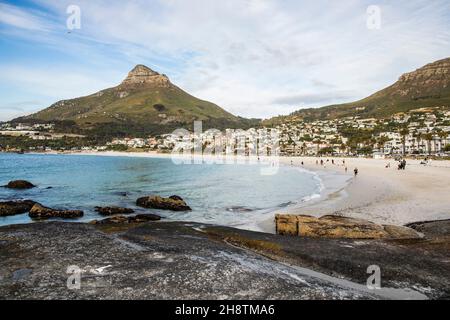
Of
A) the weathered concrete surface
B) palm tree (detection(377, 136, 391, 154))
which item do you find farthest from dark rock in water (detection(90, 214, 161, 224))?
palm tree (detection(377, 136, 391, 154))

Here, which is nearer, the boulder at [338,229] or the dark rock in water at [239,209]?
the boulder at [338,229]

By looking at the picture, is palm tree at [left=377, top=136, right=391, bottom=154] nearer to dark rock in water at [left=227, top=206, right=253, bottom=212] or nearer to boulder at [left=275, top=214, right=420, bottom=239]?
dark rock in water at [left=227, top=206, right=253, bottom=212]

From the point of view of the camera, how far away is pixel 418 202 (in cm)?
2967

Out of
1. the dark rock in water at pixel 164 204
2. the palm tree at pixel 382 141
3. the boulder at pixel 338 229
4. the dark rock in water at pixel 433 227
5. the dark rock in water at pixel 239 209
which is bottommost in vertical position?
the dark rock in water at pixel 239 209

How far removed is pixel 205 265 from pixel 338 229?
9.74 m

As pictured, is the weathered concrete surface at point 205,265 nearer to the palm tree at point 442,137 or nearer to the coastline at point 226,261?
the coastline at point 226,261

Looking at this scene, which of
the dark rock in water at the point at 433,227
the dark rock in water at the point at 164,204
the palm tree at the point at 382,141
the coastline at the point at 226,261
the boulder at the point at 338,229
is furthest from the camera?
the palm tree at the point at 382,141

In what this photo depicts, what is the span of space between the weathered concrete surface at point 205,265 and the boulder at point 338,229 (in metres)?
1.12

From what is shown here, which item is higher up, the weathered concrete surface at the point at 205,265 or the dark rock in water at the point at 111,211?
the weathered concrete surface at the point at 205,265

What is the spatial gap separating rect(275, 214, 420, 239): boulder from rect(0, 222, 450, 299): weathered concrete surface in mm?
1119

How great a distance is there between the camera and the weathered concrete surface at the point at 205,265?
34.3 feet

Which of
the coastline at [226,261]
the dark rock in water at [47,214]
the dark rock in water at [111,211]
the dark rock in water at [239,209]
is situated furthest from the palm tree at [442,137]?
the dark rock in water at [47,214]
